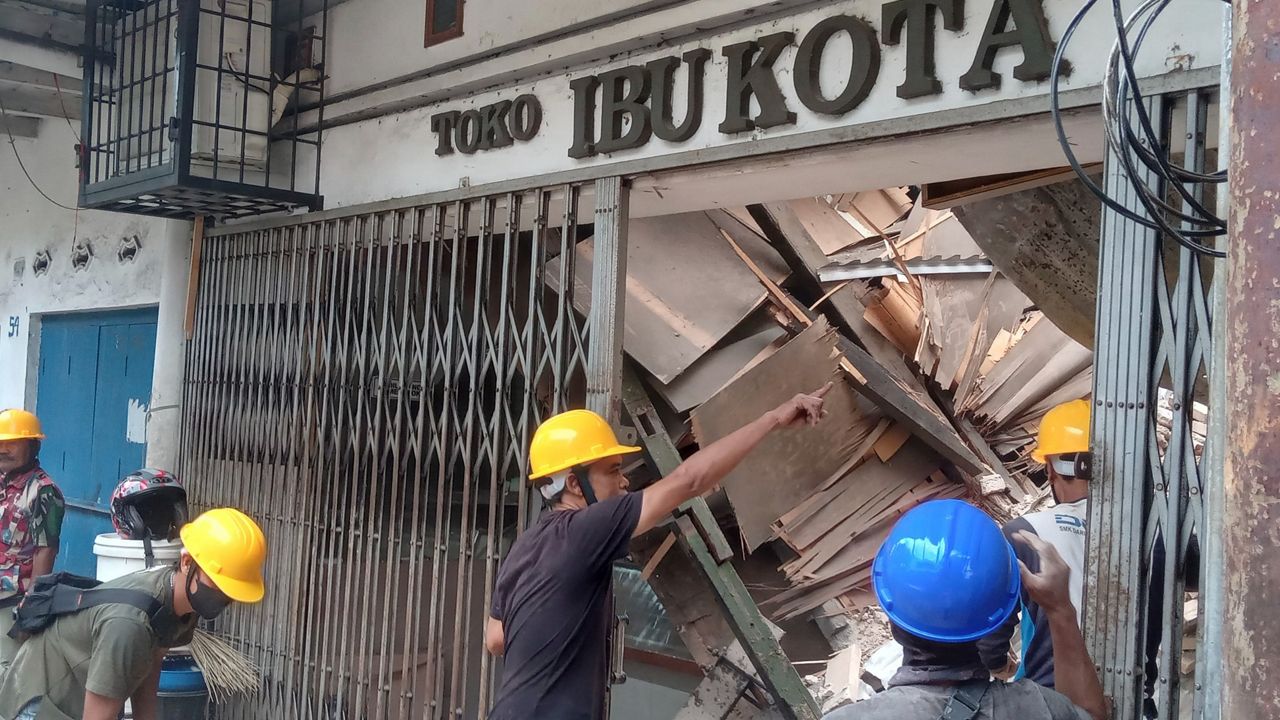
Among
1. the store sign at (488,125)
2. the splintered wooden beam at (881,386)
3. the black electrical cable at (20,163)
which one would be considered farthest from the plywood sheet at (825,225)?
the black electrical cable at (20,163)

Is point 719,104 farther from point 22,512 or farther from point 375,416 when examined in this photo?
point 22,512

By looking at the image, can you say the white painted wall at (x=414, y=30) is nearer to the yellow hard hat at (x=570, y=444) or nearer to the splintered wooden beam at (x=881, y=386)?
the yellow hard hat at (x=570, y=444)

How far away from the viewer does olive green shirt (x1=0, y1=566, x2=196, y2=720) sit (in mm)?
3217

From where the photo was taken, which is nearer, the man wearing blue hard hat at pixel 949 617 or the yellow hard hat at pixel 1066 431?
the man wearing blue hard hat at pixel 949 617

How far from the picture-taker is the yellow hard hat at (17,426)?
5145 mm

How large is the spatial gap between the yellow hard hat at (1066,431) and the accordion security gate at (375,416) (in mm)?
1866

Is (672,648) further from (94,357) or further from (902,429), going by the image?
(94,357)

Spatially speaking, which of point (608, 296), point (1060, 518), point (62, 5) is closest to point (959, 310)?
point (608, 296)

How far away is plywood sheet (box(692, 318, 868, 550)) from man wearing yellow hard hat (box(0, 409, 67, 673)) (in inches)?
138

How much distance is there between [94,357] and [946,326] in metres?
6.84

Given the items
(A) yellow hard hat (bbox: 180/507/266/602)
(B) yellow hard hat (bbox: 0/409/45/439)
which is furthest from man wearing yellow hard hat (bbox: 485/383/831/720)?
(B) yellow hard hat (bbox: 0/409/45/439)

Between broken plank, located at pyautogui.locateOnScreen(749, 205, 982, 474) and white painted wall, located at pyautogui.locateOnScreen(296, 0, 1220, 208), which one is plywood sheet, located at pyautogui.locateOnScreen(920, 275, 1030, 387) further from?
white painted wall, located at pyautogui.locateOnScreen(296, 0, 1220, 208)

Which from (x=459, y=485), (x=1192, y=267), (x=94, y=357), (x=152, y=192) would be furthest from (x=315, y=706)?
(x=1192, y=267)

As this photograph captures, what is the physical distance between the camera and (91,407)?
805cm
